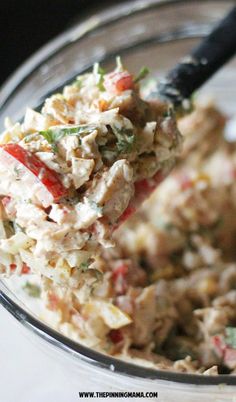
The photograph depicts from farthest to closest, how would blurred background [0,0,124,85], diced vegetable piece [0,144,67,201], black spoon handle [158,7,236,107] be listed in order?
blurred background [0,0,124,85] < black spoon handle [158,7,236,107] < diced vegetable piece [0,144,67,201]

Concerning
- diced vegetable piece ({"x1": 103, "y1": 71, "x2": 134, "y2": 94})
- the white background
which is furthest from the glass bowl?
the white background

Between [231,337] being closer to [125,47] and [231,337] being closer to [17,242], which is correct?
[17,242]

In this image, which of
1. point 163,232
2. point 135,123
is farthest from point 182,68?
point 163,232

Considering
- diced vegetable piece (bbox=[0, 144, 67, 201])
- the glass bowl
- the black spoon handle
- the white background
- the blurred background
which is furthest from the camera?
the blurred background

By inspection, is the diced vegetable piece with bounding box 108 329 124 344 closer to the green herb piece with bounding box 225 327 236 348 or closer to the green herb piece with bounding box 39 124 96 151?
the green herb piece with bounding box 225 327 236 348

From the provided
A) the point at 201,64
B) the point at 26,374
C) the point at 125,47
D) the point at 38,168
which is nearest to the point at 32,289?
the point at 26,374

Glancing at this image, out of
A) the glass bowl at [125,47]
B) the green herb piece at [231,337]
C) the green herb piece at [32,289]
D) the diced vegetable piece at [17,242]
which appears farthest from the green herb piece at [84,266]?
the glass bowl at [125,47]
